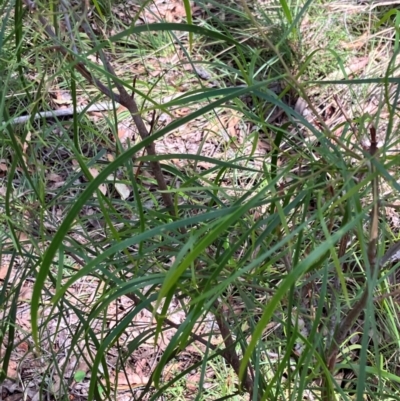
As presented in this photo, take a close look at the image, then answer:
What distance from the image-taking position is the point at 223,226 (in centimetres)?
40

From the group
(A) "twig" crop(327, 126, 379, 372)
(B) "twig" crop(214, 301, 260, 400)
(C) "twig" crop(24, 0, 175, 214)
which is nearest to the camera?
(A) "twig" crop(327, 126, 379, 372)

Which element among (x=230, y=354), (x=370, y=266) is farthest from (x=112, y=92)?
(x=230, y=354)

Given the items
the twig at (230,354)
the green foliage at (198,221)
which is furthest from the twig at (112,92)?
the twig at (230,354)

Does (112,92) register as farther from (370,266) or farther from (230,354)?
(230,354)

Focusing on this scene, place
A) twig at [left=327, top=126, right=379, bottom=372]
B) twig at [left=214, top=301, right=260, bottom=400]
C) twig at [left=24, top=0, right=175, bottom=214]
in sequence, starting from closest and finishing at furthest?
twig at [left=327, top=126, right=379, bottom=372] → twig at [left=24, top=0, right=175, bottom=214] → twig at [left=214, top=301, right=260, bottom=400]

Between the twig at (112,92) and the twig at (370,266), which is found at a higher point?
the twig at (112,92)

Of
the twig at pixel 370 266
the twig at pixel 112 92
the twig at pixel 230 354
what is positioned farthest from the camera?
the twig at pixel 230 354

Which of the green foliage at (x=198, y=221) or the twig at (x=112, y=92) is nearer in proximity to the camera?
the green foliage at (x=198, y=221)

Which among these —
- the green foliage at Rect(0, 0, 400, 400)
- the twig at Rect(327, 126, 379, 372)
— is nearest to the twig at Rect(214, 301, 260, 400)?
the green foliage at Rect(0, 0, 400, 400)

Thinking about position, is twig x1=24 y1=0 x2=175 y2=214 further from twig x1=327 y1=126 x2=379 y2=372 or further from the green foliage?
twig x1=327 y1=126 x2=379 y2=372

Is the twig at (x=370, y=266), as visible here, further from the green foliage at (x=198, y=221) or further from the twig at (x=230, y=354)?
the twig at (x=230, y=354)

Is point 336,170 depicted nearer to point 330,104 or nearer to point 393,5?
point 330,104

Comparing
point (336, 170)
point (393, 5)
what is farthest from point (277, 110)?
point (336, 170)

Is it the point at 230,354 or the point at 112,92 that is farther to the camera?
the point at 230,354
